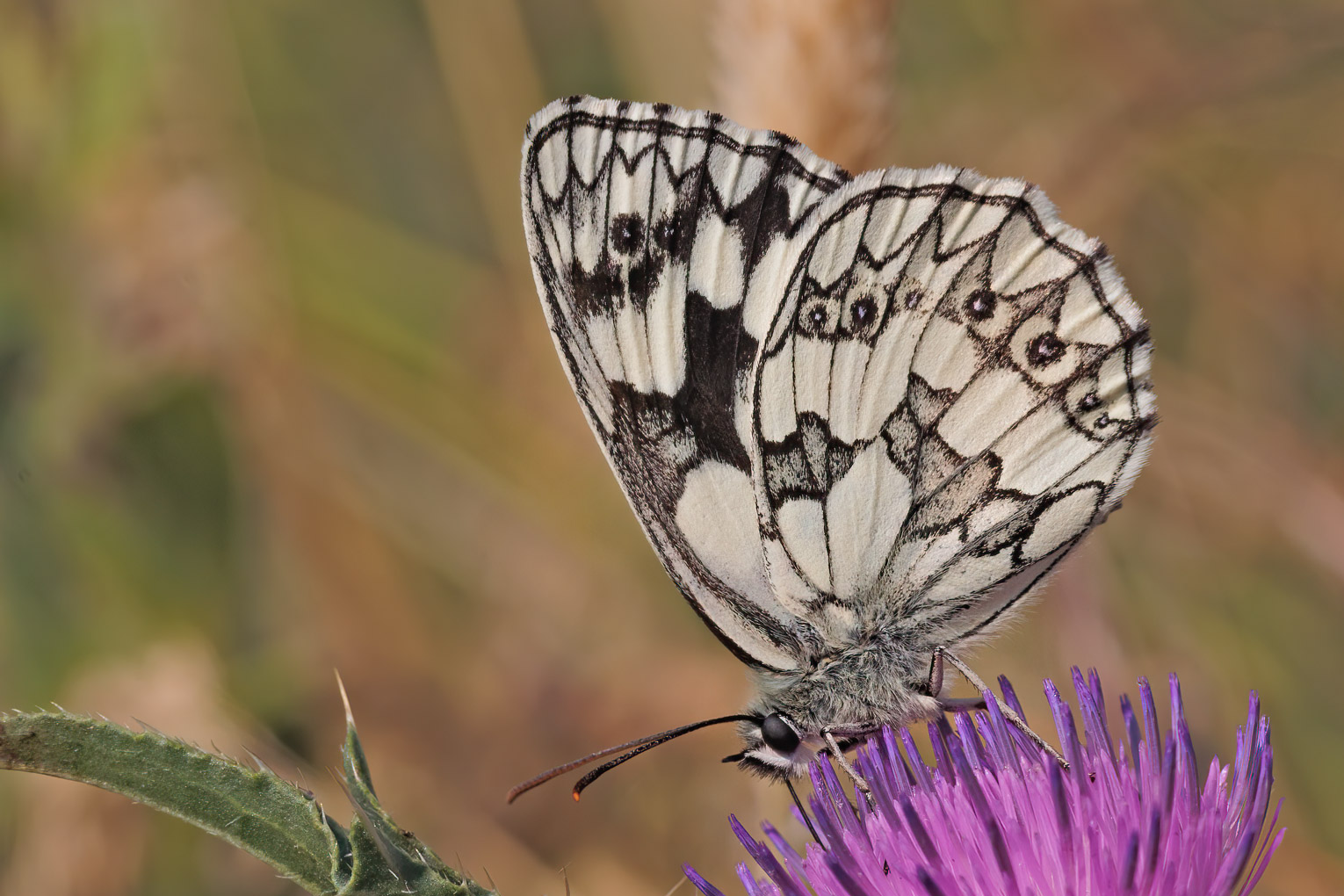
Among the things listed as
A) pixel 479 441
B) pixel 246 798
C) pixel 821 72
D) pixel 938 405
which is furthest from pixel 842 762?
pixel 479 441

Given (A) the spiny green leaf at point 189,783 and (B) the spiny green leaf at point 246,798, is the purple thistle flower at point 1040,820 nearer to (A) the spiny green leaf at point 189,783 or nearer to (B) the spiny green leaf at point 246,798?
(B) the spiny green leaf at point 246,798

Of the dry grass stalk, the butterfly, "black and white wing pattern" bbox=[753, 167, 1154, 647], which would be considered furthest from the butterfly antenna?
the dry grass stalk

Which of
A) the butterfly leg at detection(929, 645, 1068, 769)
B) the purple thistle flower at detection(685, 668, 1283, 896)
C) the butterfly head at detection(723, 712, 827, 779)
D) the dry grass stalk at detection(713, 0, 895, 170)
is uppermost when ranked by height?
the dry grass stalk at detection(713, 0, 895, 170)

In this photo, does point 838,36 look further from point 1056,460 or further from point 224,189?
point 224,189

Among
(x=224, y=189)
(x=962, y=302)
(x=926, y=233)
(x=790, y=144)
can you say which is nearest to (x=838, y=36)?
(x=790, y=144)

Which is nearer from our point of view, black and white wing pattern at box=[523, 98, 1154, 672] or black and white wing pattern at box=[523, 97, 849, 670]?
black and white wing pattern at box=[523, 98, 1154, 672]

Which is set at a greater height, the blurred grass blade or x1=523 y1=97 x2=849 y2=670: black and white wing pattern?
x1=523 y1=97 x2=849 y2=670: black and white wing pattern

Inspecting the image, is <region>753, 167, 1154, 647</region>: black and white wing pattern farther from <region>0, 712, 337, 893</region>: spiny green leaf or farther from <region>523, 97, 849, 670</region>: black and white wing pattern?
<region>0, 712, 337, 893</region>: spiny green leaf
